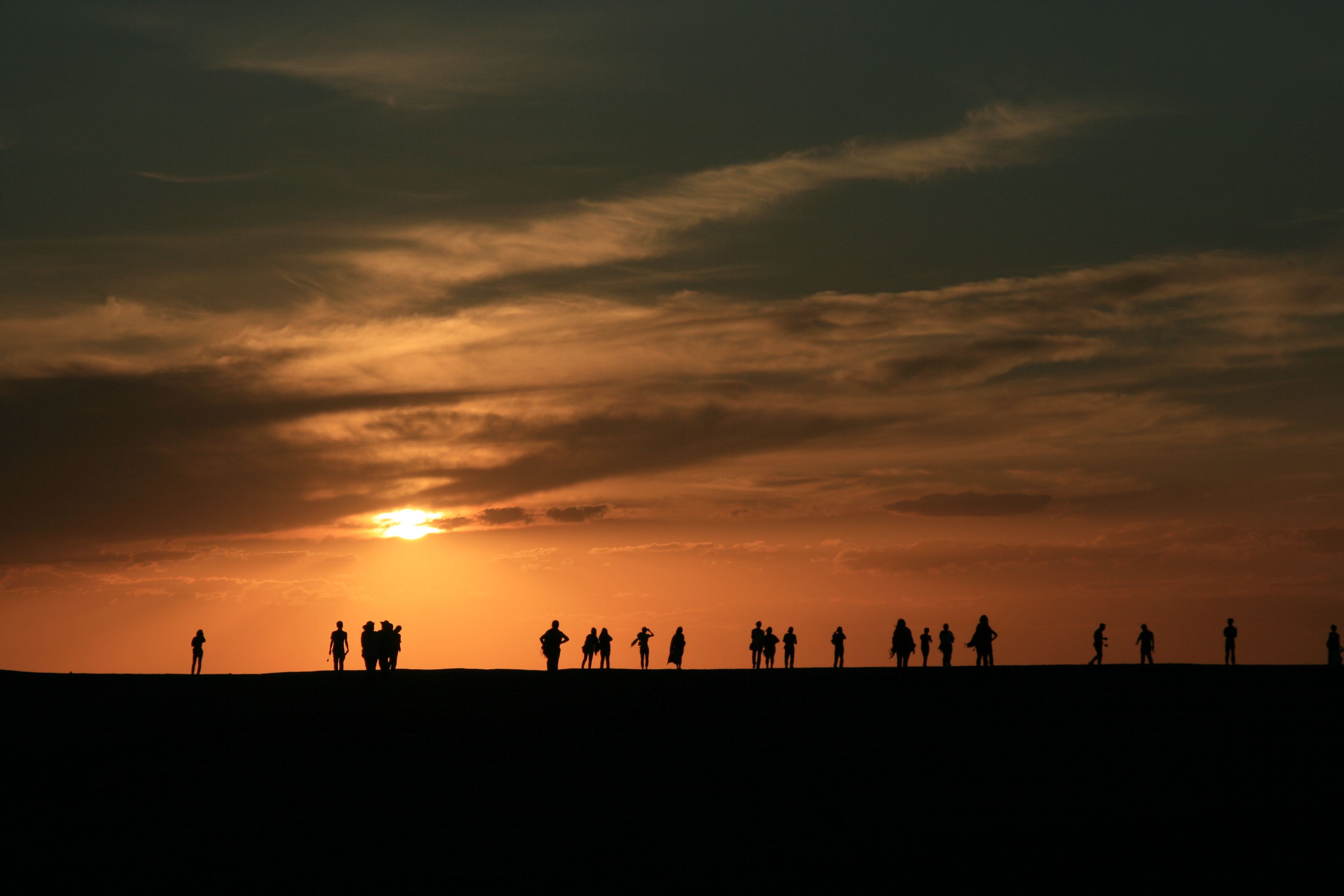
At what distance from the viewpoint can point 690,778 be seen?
25.8 metres

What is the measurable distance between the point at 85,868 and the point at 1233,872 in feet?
54.0

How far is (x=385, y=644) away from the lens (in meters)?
41.1

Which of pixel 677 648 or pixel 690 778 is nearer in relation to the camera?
pixel 690 778

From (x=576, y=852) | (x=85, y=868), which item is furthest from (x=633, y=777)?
(x=85, y=868)

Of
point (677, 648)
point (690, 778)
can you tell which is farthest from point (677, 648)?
point (690, 778)

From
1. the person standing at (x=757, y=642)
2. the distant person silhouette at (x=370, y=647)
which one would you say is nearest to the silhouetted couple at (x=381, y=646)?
the distant person silhouette at (x=370, y=647)

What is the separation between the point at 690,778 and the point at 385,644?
17822 millimetres

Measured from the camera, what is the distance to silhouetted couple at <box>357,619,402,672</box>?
40.8 metres

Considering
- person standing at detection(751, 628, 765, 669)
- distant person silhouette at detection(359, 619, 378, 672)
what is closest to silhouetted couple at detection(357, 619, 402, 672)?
distant person silhouette at detection(359, 619, 378, 672)

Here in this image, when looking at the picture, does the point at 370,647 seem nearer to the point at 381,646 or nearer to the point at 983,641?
the point at 381,646

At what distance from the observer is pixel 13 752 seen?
96.6 ft

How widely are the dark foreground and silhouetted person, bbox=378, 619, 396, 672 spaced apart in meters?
1.53

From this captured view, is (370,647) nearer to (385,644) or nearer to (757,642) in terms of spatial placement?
(385,644)

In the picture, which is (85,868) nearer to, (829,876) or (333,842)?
(333,842)
